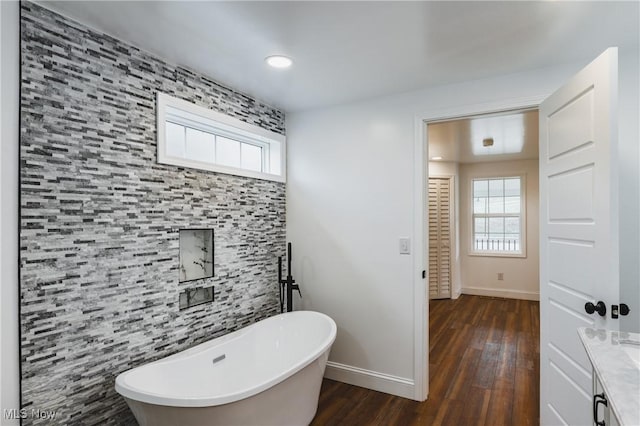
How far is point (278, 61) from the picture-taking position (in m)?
2.18

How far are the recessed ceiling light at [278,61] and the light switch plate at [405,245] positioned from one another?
1.54 metres

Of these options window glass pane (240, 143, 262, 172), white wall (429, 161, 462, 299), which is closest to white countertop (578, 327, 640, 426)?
window glass pane (240, 143, 262, 172)

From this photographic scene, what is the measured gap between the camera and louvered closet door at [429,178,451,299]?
5793 millimetres

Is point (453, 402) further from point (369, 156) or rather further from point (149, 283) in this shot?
point (149, 283)

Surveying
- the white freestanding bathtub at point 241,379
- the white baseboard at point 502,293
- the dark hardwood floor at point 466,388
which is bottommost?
the dark hardwood floor at point 466,388

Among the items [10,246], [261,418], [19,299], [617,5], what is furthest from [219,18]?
[261,418]

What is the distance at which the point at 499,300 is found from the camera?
226 inches

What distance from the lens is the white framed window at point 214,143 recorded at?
7.30ft

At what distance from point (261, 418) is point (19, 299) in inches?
48.6

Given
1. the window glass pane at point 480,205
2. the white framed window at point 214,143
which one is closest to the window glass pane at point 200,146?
the white framed window at point 214,143

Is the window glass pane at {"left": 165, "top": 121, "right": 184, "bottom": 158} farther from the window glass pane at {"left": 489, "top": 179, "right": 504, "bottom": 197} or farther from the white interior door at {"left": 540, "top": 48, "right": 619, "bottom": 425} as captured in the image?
the window glass pane at {"left": 489, "top": 179, "right": 504, "bottom": 197}

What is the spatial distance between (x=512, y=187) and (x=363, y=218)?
4.24 metres

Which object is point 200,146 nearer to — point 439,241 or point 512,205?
point 439,241

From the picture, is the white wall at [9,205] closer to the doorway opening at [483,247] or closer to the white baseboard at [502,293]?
the doorway opening at [483,247]
